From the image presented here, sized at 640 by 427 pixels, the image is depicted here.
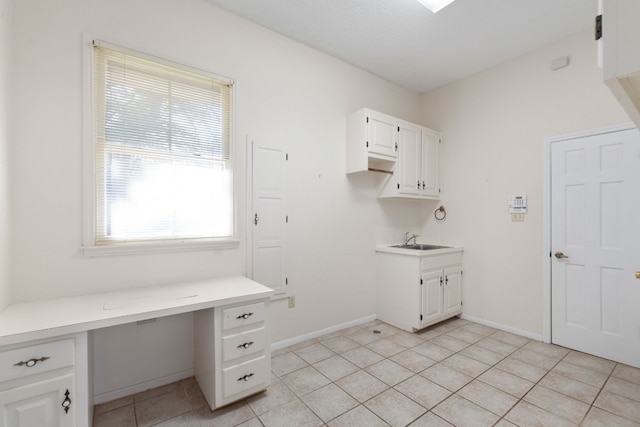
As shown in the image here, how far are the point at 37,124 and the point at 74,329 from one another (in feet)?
4.35

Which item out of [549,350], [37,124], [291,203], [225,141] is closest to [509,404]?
[549,350]

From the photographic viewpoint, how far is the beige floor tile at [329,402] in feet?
6.36

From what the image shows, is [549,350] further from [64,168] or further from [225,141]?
[64,168]

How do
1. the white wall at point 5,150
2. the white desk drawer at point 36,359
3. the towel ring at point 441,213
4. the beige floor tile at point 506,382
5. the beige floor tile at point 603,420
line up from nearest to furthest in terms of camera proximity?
the white desk drawer at point 36,359
the white wall at point 5,150
the beige floor tile at point 603,420
the beige floor tile at point 506,382
the towel ring at point 441,213

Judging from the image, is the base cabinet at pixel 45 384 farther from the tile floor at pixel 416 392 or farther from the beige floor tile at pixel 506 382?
the beige floor tile at pixel 506 382

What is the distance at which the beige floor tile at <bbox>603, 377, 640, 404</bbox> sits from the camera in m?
2.12

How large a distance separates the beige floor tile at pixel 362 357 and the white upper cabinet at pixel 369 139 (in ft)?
6.11

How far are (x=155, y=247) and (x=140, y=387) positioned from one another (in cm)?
104

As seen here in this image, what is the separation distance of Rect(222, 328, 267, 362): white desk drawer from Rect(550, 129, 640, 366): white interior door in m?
2.94

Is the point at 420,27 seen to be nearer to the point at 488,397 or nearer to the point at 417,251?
the point at 417,251

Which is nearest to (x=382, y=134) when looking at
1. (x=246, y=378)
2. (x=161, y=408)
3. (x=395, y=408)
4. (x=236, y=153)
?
(x=236, y=153)

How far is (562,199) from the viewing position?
291 cm

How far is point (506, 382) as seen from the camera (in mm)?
2285

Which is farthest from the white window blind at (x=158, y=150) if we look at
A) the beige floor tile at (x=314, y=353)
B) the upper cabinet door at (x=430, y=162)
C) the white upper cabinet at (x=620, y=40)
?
the upper cabinet door at (x=430, y=162)
